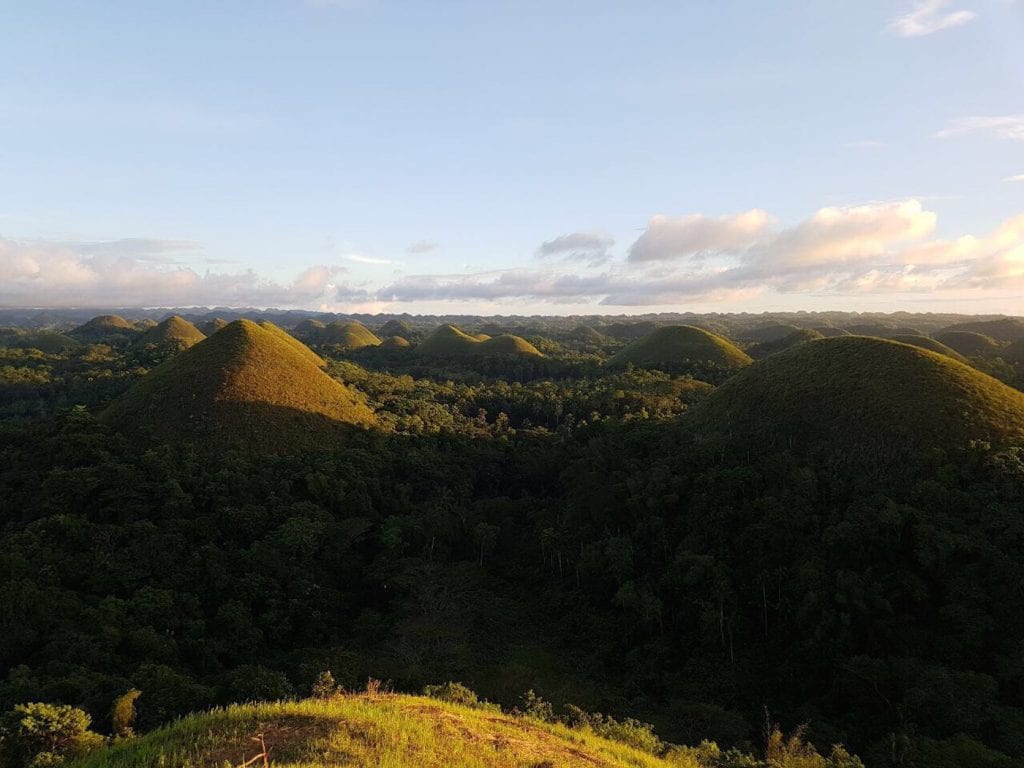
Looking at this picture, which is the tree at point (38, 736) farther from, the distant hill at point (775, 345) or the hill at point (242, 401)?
the distant hill at point (775, 345)

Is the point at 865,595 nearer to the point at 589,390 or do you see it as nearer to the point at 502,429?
the point at 502,429

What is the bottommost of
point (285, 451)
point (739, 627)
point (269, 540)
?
point (739, 627)

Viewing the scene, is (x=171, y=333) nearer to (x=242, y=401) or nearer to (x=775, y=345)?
(x=242, y=401)

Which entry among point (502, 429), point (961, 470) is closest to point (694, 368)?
point (502, 429)

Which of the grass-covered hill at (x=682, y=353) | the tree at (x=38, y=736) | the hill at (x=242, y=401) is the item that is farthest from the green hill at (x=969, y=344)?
the tree at (x=38, y=736)

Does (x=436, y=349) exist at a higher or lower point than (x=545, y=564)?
higher

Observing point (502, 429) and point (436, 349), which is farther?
point (436, 349)
